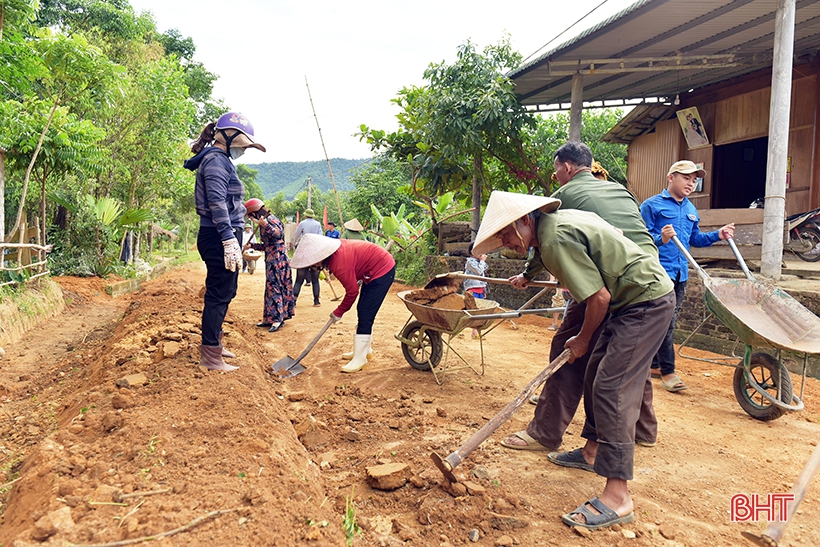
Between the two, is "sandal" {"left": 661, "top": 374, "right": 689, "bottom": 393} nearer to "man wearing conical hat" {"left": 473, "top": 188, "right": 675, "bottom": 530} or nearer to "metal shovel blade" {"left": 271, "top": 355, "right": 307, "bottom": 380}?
"man wearing conical hat" {"left": 473, "top": 188, "right": 675, "bottom": 530}

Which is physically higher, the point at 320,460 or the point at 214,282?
the point at 214,282

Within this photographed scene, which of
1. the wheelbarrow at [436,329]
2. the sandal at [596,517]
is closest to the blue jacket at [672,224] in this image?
the wheelbarrow at [436,329]

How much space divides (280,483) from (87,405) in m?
1.76

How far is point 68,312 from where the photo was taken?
8.41m

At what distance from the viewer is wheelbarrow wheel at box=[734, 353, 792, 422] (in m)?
3.80

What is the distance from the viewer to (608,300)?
249cm

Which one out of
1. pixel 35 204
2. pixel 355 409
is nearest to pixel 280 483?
pixel 355 409

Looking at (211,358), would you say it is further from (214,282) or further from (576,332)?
(576,332)

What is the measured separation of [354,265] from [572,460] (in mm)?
2636

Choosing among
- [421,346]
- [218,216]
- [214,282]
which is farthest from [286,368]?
[218,216]

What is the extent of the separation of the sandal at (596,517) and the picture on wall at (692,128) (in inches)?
417

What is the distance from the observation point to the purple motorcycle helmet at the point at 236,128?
4062mm

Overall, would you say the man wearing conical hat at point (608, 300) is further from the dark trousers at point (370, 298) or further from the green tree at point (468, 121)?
the green tree at point (468, 121)

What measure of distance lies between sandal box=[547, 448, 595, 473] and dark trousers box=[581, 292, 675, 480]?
0.60 metres
